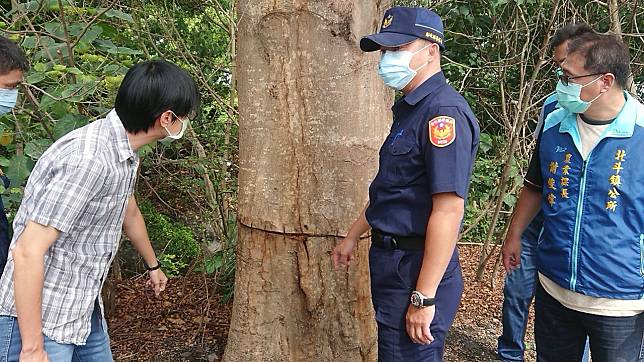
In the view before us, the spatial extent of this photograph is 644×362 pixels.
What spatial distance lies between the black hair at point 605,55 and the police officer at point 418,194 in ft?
1.78

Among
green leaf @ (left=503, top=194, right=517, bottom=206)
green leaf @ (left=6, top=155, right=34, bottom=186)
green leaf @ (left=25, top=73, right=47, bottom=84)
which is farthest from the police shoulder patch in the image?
green leaf @ (left=503, top=194, right=517, bottom=206)

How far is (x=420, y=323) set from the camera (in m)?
2.19

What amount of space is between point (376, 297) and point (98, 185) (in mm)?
1083

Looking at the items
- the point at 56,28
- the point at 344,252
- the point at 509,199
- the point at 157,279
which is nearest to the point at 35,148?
the point at 56,28

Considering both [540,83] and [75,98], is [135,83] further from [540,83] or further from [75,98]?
[540,83]

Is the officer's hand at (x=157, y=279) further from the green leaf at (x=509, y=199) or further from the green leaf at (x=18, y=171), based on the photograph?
the green leaf at (x=509, y=199)

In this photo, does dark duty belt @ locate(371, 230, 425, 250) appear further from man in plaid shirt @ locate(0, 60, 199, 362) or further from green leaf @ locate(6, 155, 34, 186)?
green leaf @ locate(6, 155, 34, 186)

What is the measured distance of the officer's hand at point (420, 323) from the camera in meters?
2.17

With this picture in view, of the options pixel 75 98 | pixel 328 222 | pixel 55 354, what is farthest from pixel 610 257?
pixel 75 98

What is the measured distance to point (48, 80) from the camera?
3242mm

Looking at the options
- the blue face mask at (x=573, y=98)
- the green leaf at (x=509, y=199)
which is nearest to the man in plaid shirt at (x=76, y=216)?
the blue face mask at (x=573, y=98)

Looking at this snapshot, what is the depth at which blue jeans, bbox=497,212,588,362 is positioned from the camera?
11.8 ft

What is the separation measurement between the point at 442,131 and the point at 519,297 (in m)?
1.99

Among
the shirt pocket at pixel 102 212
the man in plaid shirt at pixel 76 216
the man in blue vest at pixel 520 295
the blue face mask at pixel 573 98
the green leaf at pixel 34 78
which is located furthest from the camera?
the man in blue vest at pixel 520 295
